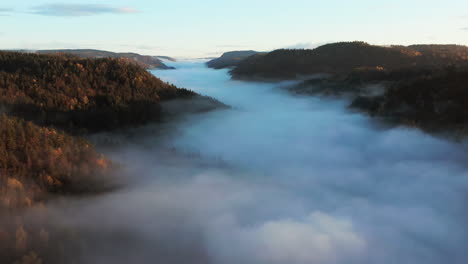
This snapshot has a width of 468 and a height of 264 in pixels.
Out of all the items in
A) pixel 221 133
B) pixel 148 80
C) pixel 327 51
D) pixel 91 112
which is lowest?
pixel 221 133

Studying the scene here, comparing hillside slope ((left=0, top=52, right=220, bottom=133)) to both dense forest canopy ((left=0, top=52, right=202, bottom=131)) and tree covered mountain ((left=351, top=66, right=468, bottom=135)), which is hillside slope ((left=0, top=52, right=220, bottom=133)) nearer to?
dense forest canopy ((left=0, top=52, right=202, bottom=131))

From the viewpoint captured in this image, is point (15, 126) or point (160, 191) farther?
point (160, 191)

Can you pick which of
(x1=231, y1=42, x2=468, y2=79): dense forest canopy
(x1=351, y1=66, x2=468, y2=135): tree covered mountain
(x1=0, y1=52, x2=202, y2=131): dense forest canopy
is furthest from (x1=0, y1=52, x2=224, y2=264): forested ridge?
(x1=231, y1=42, x2=468, y2=79): dense forest canopy

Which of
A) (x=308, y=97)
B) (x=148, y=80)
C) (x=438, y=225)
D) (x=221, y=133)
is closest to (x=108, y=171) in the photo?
(x=438, y=225)

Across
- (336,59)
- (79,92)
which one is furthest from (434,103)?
(336,59)

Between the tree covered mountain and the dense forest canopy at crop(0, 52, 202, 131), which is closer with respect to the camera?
the tree covered mountain

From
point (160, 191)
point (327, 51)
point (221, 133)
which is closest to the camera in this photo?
point (160, 191)

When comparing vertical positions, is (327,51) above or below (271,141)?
above

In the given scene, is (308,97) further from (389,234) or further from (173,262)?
(173,262)

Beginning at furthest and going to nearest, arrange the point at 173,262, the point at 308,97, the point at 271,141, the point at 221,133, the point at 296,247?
the point at 308,97, the point at 221,133, the point at 271,141, the point at 296,247, the point at 173,262
